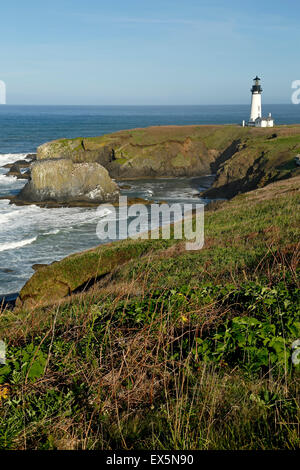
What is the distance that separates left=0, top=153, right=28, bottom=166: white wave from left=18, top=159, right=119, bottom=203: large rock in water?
34.5m

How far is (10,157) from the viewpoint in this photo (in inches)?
3625

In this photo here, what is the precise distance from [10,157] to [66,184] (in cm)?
4516

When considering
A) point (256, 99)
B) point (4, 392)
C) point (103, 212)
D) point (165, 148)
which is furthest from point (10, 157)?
point (4, 392)

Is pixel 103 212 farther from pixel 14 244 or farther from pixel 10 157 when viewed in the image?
pixel 10 157

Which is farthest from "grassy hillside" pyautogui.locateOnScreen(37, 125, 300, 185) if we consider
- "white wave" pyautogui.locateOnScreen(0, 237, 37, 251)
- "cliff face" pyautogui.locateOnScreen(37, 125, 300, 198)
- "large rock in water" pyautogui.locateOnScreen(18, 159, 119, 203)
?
"white wave" pyautogui.locateOnScreen(0, 237, 37, 251)

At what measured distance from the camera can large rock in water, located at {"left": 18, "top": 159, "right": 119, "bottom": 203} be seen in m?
52.4

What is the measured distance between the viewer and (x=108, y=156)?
76.8 m

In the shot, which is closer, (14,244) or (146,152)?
(14,244)

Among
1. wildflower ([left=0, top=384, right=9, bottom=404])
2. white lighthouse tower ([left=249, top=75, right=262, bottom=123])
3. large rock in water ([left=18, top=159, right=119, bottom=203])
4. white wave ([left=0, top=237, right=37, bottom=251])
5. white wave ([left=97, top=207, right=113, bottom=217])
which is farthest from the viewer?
white lighthouse tower ([left=249, top=75, right=262, bottom=123])

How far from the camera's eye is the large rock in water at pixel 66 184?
172 feet

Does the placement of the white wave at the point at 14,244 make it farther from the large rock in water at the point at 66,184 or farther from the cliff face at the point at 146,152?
the cliff face at the point at 146,152

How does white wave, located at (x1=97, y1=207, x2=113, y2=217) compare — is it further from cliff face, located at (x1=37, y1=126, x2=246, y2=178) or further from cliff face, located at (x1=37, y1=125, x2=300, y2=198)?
cliff face, located at (x1=37, y1=126, x2=246, y2=178)
